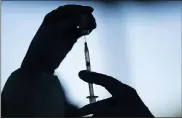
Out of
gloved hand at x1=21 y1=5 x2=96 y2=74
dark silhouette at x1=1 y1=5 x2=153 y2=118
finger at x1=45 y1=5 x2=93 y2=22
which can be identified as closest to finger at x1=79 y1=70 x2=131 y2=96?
dark silhouette at x1=1 y1=5 x2=153 y2=118

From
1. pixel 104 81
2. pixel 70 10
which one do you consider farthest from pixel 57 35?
pixel 104 81

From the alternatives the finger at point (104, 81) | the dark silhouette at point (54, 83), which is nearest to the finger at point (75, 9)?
the dark silhouette at point (54, 83)

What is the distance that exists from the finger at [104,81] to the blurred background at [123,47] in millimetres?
16

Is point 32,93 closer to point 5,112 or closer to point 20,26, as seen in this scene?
point 5,112

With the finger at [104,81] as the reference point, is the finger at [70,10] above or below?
above

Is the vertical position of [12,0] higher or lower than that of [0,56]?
higher

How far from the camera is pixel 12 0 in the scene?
3.47ft

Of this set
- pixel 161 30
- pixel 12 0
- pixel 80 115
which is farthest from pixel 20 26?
pixel 161 30

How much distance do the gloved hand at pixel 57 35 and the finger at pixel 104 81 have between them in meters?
0.11

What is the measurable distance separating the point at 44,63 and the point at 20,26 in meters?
0.17

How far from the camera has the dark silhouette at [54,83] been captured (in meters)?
1.02

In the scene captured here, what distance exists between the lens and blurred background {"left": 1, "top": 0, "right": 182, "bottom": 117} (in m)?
1.04

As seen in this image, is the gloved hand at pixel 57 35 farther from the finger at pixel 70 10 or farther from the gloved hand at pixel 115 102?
the gloved hand at pixel 115 102

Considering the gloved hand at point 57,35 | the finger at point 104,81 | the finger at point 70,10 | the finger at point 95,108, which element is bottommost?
the finger at point 95,108
